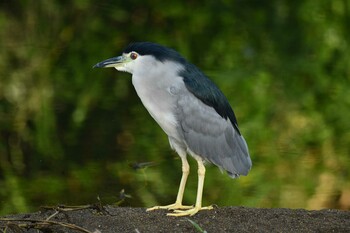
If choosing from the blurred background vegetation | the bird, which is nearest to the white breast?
the bird

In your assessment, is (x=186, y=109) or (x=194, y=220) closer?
(x=194, y=220)

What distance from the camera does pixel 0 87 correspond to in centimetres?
482

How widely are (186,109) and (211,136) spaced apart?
138 mm

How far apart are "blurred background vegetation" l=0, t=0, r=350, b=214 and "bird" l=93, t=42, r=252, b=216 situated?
84 centimetres

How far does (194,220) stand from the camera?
2.76 meters

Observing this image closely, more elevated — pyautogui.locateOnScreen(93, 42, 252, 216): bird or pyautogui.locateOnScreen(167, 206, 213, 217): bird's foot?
pyautogui.locateOnScreen(93, 42, 252, 216): bird

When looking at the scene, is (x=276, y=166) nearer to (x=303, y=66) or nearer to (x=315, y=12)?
(x=303, y=66)

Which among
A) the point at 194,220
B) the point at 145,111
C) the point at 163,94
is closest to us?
the point at 194,220

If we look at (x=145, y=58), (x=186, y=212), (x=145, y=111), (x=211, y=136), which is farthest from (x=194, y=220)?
(x=145, y=111)

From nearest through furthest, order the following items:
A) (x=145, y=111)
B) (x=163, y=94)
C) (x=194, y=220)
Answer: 1. (x=194, y=220)
2. (x=163, y=94)
3. (x=145, y=111)

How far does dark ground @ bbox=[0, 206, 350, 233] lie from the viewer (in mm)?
2654

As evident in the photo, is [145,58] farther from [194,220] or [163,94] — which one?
[194,220]

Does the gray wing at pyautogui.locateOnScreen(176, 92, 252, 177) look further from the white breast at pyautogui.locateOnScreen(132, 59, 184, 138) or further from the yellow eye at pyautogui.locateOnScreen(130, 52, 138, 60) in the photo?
the yellow eye at pyautogui.locateOnScreen(130, 52, 138, 60)

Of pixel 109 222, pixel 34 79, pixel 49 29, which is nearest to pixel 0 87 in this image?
pixel 34 79
